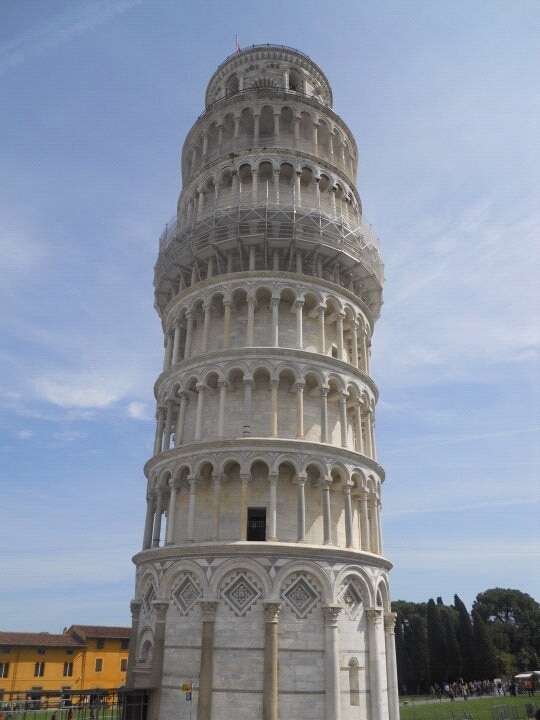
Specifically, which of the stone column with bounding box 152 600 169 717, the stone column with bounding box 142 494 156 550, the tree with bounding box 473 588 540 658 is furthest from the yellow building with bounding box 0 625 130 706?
the tree with bounding box 473 588 540 658

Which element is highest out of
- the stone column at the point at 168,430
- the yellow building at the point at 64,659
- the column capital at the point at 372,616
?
the stone column at the point at 168,430

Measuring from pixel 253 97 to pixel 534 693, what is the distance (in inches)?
2045

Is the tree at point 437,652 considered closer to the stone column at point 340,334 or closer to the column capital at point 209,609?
the stone column at point 340,334

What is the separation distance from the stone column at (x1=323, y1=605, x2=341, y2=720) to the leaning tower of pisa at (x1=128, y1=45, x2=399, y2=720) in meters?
0.07

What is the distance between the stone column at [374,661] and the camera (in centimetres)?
2381

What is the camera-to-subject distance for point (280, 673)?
74.2ft

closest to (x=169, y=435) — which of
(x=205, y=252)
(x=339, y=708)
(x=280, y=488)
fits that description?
(x=280, y=488)

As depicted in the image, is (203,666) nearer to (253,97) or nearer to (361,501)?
(361,501)

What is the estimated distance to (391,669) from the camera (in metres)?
26.3

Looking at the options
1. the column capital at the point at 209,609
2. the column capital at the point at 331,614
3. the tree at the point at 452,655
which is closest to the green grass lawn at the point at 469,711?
the column capital at the point at 331,614

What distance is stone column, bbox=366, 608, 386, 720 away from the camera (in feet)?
78.1

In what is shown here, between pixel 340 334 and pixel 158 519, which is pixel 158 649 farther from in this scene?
pixel 340 334

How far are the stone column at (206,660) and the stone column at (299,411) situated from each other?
786 cm

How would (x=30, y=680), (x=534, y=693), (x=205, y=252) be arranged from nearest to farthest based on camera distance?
(x=205, y=252) → (x=534, y=693) → (x=30, y=680)
